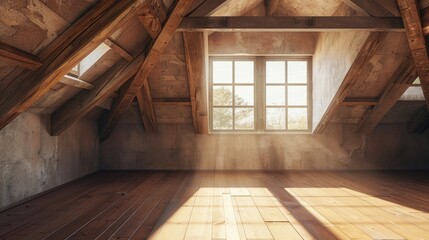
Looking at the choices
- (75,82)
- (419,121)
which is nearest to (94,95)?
(75,82)

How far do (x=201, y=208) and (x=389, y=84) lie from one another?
360 cm

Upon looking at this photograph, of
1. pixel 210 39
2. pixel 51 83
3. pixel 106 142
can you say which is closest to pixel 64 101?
pixel 51 83

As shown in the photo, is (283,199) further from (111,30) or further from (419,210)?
(111,30)

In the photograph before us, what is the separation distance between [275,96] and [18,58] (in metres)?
4.46

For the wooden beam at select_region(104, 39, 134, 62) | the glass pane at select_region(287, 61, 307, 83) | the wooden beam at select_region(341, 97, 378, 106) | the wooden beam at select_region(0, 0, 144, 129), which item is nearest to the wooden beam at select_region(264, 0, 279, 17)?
the glass pane at select_region(287, 61, 307, 83)

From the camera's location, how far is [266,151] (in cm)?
604

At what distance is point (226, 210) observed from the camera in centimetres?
319

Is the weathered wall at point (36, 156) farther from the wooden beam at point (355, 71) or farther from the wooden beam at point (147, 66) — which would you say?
the wooden beam at point (355, 71)

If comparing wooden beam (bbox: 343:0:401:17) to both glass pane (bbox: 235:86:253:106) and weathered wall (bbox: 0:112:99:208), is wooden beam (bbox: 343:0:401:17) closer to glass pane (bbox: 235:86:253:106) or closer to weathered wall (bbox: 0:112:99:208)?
glass pane (bbox: 235:86:253:106)

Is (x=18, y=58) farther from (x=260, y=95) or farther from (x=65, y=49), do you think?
(x=260, y=95)

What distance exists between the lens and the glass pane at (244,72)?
19.6ft

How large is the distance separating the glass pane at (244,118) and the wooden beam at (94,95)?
7.94ft

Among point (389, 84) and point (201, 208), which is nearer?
point (201, 208)

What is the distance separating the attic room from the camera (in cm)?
266
